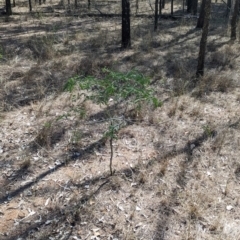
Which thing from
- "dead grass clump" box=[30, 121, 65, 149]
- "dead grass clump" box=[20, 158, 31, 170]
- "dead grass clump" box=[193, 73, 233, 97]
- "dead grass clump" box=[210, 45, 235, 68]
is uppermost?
"dead grass clump" box=[210, 45, 235, 68]

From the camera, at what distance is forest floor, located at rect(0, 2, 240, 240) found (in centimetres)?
341

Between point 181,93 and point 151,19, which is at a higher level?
point 151,19

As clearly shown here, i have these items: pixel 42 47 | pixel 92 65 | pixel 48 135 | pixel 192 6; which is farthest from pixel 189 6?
pixel 48 135

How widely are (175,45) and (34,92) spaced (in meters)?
5.37

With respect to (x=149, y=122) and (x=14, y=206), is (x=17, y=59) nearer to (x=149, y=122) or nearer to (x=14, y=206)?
(x=149, y=122)

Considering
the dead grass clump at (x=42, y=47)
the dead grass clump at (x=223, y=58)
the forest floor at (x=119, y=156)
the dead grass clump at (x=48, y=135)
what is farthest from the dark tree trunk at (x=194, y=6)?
the dead grass clump at (x=48, y=135)

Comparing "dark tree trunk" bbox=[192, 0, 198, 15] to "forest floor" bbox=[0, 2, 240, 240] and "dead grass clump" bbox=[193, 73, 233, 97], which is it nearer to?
"forest floor" bbox=[0, 2, 240, 240]

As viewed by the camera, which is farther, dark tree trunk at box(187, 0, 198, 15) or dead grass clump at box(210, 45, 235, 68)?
dark tree trunk at box(187, 0, 198, 15)

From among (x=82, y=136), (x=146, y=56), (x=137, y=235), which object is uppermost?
(x=146, y=56)

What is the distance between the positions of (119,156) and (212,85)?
335 cm

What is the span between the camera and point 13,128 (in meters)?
5.02

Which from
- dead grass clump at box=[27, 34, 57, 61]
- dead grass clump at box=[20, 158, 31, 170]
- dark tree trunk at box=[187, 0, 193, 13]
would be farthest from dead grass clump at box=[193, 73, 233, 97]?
dark tree trunk at box=[187, 0, 193, 13]

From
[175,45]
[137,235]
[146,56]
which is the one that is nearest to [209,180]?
[137,235]

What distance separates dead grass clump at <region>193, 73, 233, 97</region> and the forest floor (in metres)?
0.03
